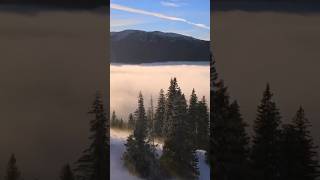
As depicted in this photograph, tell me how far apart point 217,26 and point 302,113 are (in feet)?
4.16

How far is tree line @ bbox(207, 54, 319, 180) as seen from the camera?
5621 mm

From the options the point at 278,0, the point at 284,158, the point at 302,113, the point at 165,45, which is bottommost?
the point at 284,158

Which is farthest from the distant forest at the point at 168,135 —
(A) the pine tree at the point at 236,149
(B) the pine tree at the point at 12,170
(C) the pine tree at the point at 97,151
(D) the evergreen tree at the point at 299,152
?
(B) the pine tree at the point at 12,170

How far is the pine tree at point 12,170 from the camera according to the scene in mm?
5573

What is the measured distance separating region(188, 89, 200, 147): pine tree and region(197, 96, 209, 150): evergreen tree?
0.8 inches

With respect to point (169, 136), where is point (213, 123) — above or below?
above

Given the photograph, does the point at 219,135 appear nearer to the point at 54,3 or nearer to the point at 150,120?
the point at 150,120

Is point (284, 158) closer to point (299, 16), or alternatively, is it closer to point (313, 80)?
point (313, 80)

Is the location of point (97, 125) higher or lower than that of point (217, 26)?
lower

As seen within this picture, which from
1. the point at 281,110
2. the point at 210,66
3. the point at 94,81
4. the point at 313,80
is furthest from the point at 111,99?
the point at 313,80

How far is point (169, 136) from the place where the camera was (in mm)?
5727

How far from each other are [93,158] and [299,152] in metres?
2.13

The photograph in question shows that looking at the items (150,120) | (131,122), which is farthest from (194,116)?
(131,122)

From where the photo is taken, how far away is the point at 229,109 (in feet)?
18.6
